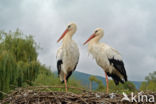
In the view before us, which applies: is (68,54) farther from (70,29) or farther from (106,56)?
(106,56)

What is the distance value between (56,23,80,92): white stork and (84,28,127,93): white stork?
45 cm

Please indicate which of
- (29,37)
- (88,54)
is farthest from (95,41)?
(29,37)

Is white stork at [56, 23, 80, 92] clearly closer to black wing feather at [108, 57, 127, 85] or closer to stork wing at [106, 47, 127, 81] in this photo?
stork wing at [106, 47, 127, 81]

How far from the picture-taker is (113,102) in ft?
8.99

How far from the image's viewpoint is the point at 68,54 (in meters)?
4.78

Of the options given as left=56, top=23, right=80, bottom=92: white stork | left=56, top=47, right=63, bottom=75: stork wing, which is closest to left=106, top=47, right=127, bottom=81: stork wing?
left=56, top=23, right=80, bottom=92: white stork

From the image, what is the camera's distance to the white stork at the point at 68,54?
188 inches

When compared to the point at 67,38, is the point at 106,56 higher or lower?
lower

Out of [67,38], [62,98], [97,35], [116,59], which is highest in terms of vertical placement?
[97,35]

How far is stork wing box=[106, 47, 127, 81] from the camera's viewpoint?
510 cm

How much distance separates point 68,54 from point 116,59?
1.14 metres

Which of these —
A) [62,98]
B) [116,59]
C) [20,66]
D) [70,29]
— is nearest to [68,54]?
[70,29]

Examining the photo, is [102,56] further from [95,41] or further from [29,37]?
[29,37]

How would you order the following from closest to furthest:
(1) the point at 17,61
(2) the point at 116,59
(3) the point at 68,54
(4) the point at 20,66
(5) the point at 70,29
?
(3) the point at 68,54 < (5) the point at 70,29 < (2) the point at 116,59 < (4) the point at 20,66 < (1) the point at 17,61
